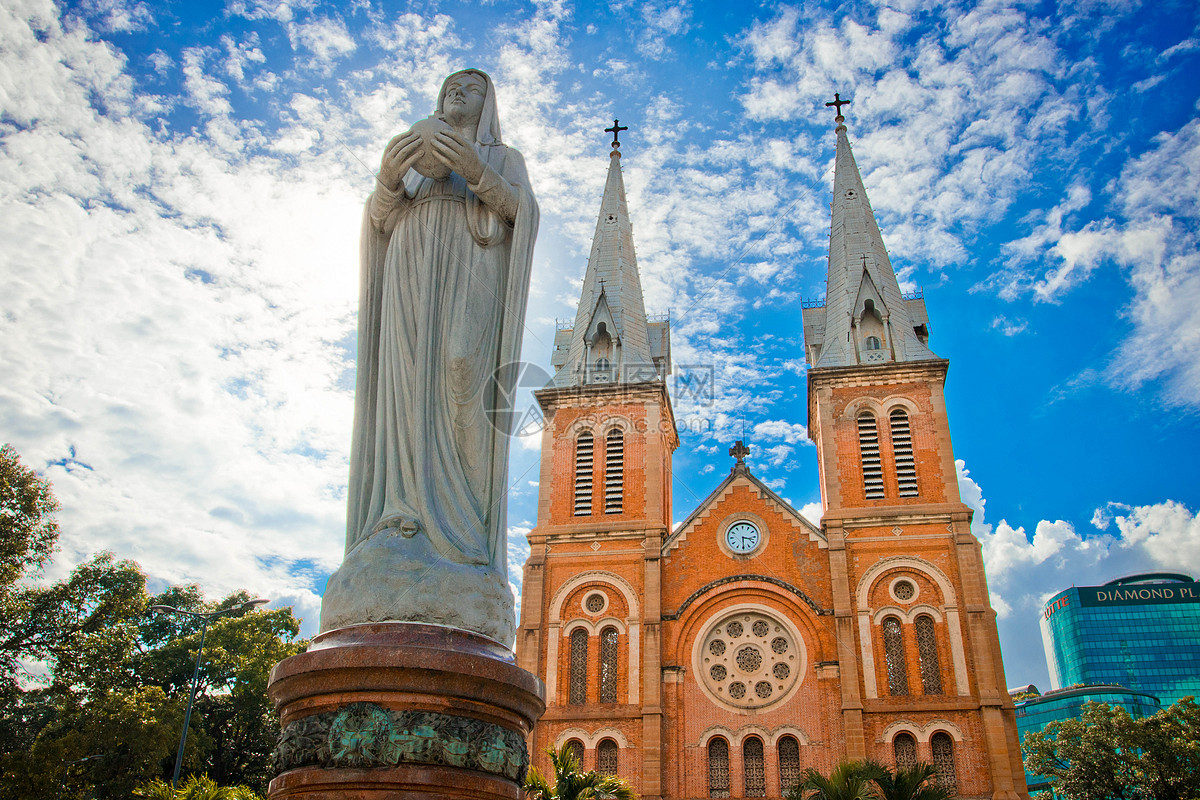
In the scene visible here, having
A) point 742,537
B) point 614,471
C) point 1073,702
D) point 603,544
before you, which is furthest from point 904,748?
point 1073,702

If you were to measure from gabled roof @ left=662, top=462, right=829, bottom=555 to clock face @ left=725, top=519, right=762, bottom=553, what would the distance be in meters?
0.82

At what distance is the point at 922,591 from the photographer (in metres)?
24.2

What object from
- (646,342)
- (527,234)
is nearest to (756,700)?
(646,342)

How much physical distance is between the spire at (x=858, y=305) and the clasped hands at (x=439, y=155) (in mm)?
23816

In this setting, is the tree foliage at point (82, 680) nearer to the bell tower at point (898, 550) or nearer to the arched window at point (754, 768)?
the arched window at point (754, 768)

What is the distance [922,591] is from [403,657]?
2270 cm

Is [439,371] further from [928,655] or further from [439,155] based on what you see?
[928,655]

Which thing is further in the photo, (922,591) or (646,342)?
(646,342)

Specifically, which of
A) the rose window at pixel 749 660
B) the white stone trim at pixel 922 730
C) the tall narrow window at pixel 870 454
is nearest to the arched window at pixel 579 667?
the rose window at pixel 749 660

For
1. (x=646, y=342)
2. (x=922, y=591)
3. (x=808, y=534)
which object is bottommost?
(x=922, y=591)

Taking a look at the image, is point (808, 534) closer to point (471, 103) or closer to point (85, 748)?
point (85, 748)

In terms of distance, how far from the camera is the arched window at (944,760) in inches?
858

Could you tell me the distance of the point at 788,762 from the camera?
74.7ft

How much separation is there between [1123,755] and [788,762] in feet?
28.8
